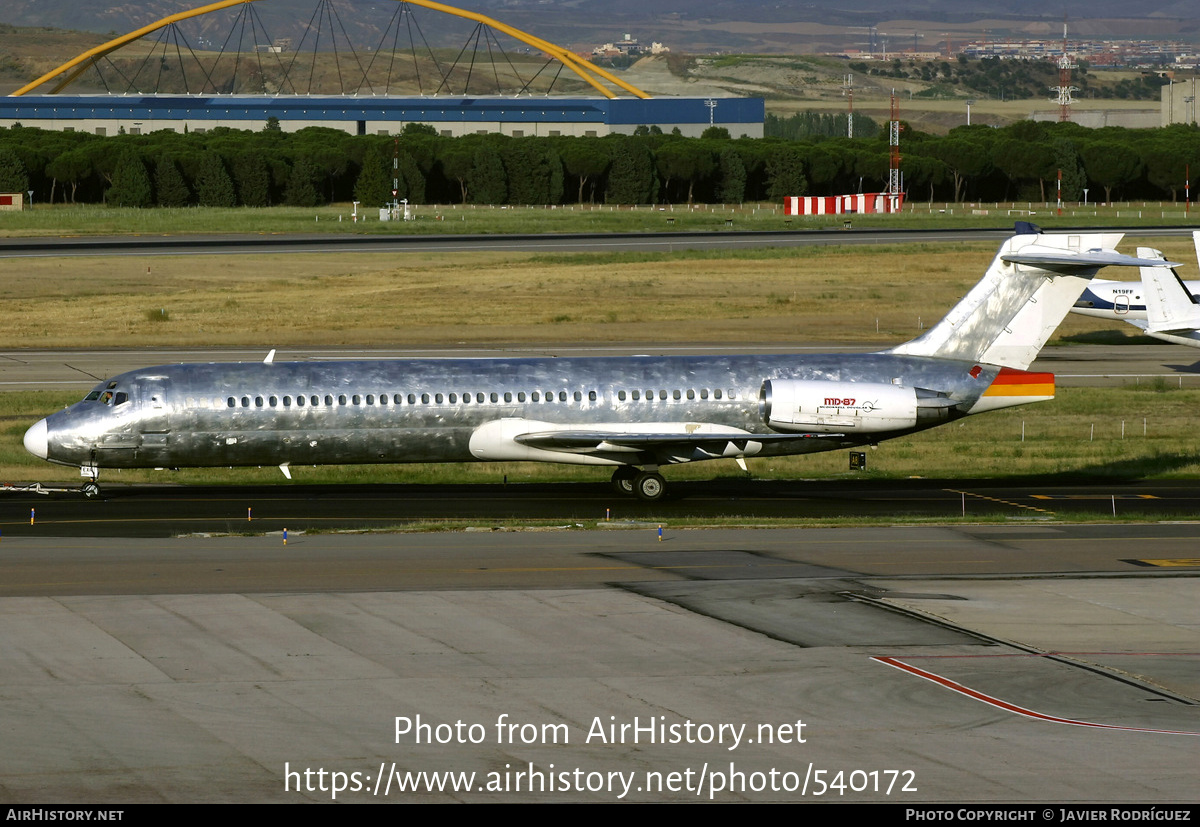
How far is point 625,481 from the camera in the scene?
36438mm

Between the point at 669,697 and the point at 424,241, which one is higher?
the point at 424,241

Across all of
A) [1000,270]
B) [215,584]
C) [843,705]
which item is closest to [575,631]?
[843,705]

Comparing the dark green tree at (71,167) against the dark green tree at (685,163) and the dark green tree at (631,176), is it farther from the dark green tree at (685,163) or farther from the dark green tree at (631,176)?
the dark green tree at (685,163)

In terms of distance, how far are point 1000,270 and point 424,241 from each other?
66254mm

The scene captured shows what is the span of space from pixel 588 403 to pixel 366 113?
149 m

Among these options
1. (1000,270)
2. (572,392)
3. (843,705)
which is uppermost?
(1000,270)

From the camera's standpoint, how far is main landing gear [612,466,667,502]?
1406 inches

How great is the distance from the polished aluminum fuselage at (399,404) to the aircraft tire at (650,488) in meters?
0.49

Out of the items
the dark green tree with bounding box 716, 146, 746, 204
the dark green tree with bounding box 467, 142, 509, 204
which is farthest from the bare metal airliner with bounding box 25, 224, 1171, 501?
the dark green tree with bounding box 716, 146, 746, 204

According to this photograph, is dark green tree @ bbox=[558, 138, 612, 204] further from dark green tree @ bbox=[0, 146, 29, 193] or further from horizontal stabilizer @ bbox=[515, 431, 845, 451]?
horizontal stabilizer @ bbox=[515, 431, 845, 451]

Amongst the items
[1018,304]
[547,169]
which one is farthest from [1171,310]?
[547,169]

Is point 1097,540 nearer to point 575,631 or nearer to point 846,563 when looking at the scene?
point 846,563

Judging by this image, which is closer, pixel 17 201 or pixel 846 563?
pixel 846 563

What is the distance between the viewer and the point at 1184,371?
58.8m
